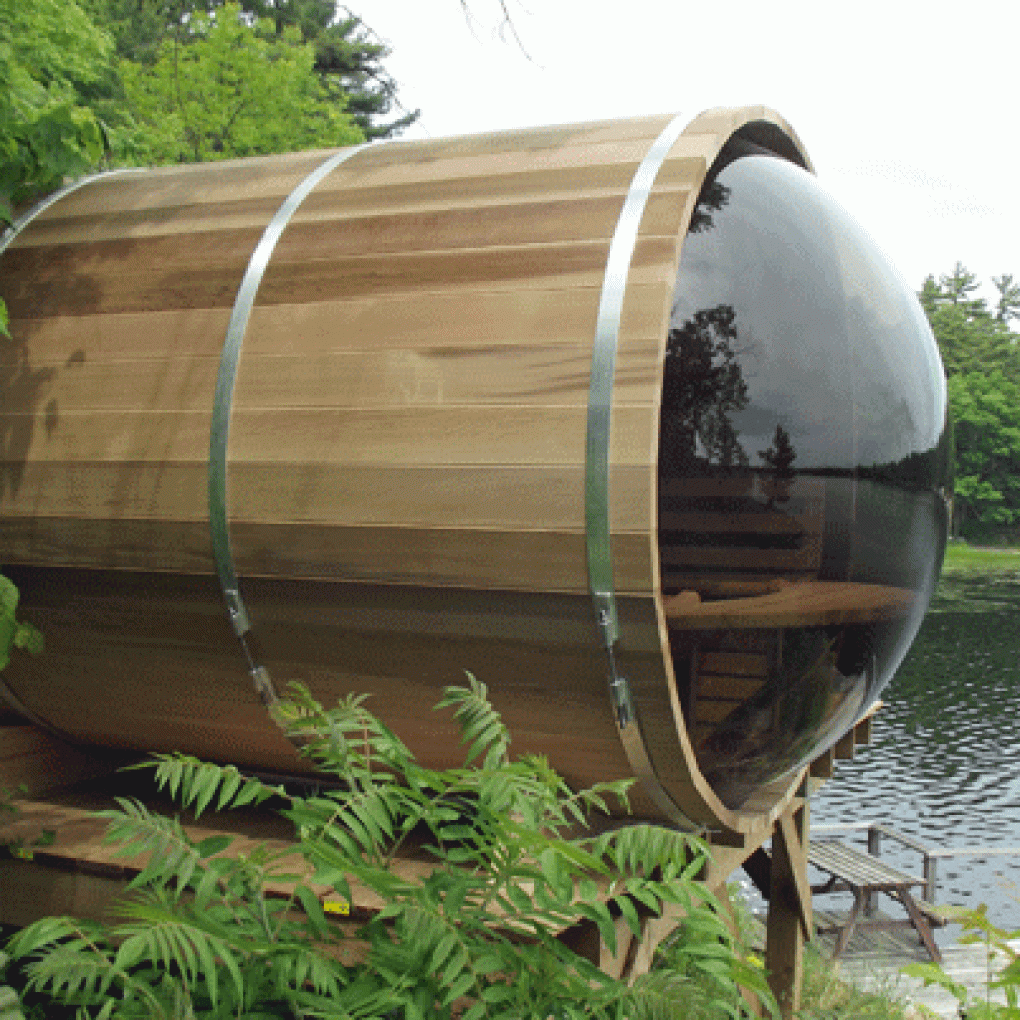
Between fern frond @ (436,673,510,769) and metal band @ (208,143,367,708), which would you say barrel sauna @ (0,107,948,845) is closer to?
metal band @ (208,143,367,708)

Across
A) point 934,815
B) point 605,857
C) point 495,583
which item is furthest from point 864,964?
point 495,583

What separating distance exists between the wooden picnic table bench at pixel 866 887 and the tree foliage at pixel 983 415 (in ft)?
130

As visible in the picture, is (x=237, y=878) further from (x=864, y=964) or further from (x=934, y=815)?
(x=934, y=815)

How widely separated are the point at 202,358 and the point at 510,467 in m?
0.99

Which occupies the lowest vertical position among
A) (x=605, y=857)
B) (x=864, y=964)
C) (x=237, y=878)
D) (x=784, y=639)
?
(x=864, y=964)

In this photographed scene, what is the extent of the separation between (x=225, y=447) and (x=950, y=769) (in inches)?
846

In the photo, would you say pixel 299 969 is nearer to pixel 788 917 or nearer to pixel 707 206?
pixel 707 206

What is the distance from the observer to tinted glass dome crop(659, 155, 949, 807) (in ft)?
9.27

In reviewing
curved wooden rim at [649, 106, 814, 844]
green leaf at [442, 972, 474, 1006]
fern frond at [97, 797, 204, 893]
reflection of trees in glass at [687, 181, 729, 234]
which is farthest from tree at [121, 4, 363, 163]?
green leaf at [442, 972, 474, 1006]

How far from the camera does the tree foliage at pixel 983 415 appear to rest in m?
58.6

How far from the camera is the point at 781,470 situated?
114 inches

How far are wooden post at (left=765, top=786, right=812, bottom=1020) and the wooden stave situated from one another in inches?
173

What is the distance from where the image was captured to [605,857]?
3320 mm

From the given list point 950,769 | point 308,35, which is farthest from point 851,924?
point 308,35
